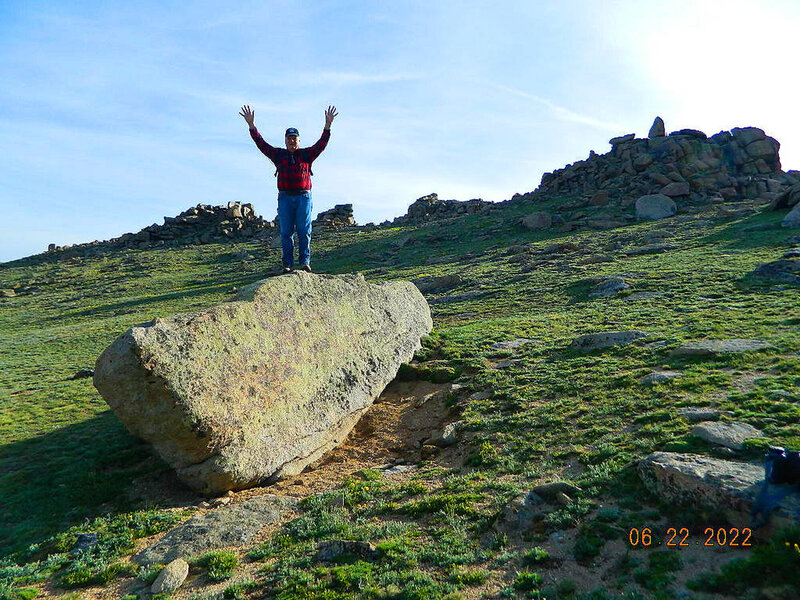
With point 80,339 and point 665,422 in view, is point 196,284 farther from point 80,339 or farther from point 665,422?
point 665,422

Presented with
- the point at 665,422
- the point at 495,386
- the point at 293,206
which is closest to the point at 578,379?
the point at 495,386

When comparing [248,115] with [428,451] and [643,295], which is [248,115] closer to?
[428,451]

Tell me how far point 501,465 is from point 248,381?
555cm

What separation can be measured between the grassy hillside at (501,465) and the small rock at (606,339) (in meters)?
0.45

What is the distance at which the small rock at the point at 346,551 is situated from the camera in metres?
7.83

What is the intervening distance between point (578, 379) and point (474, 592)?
8206 mm

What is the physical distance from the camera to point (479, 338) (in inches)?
766

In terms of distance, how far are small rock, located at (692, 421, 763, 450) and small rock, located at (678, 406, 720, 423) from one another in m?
0.30

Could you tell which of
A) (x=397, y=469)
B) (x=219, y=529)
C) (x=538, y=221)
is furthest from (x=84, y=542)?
(x=538, y=221)

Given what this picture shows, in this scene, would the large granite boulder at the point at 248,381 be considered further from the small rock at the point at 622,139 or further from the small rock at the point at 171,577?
the small rock at the point at 622,139

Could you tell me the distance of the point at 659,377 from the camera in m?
12.7

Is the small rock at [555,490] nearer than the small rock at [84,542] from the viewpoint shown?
Yes

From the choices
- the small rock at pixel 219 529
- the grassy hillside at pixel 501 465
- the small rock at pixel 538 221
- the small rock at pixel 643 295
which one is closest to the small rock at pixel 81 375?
the grassy hillside at pixel 501 465

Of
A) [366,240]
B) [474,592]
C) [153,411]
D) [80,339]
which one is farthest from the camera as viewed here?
[366,240]
